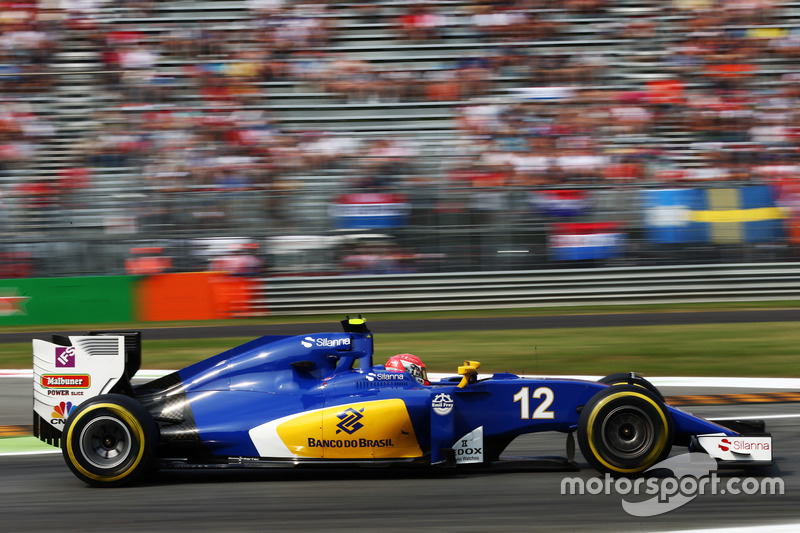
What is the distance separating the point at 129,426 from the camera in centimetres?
534

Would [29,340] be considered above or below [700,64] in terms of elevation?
below

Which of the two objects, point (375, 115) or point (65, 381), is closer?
point (65, 381)

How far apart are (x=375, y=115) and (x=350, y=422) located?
11957 mm

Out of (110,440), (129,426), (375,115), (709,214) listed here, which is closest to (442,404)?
(129,426)

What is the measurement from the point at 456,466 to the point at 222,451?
1345 millimetres

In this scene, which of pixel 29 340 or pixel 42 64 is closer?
pixel 29 340

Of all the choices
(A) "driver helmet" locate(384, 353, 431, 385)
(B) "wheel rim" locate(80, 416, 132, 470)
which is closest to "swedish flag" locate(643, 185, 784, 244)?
(A) "driver helmet" locate(384, 353, 431, 385)

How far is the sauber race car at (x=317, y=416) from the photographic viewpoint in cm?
527

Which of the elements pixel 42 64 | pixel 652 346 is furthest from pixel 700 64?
pixel 42 64

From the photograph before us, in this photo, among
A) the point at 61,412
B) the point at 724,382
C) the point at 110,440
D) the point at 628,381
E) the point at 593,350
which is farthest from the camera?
the point at 593,350

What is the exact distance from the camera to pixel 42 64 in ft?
55.7

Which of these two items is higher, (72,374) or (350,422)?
(72,374)

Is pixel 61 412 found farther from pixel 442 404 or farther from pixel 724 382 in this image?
pixel 724 382

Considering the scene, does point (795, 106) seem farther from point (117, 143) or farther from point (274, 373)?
point (274, 373)
